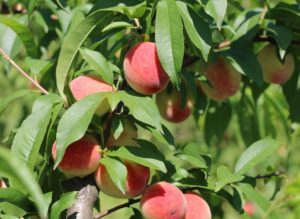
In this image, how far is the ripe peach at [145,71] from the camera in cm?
96

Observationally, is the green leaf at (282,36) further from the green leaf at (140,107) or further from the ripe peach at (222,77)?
the green leaf at (140,107)

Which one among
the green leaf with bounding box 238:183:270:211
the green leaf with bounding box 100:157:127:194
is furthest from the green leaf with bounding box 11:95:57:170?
the green leaf with bounding box 238:183:270:211

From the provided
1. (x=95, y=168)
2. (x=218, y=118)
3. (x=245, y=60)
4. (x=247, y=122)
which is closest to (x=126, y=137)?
(x=95, y=168)

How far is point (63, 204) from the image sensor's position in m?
0.91

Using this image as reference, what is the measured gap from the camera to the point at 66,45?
980 millimetres

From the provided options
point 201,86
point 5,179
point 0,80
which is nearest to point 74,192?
point 5,179

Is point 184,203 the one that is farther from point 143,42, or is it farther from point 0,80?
point 0,80

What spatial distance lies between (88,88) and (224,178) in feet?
0.91

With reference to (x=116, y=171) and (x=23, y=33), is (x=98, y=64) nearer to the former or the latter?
(x=116, y=171)

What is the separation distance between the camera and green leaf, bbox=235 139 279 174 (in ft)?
3.66

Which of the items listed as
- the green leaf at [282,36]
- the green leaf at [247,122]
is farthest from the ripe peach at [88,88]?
the green leaf at [247,122]

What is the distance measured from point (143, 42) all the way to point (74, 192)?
27 centimetres

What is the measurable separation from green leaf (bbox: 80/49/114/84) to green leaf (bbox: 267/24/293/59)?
0.35 meters

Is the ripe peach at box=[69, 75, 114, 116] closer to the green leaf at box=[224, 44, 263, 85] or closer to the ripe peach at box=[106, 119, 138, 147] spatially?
the ripe peach at box=[106, 119, 138, 147]
